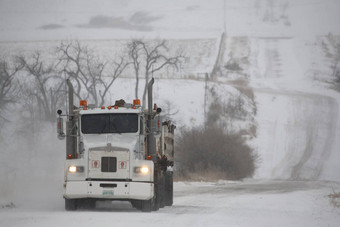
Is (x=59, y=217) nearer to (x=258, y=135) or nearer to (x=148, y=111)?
(x=148, y=111)

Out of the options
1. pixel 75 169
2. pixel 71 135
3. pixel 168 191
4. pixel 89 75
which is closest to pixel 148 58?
pixel 89 75

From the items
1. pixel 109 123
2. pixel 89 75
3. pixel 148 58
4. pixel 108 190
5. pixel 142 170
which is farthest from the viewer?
pixel 89 75

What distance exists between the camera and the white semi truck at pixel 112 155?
2180 cm

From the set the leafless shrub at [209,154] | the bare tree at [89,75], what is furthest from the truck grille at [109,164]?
the bare tree at [89,75]

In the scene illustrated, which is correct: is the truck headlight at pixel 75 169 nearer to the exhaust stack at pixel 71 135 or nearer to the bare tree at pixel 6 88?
the exhaust stack at pixel 71 135

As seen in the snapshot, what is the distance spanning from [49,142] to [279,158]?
2390 cm

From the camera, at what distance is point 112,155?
2189 centimetres

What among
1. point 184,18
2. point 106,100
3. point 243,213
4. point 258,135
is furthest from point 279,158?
point 184,18

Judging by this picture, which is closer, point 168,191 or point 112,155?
point 112,155

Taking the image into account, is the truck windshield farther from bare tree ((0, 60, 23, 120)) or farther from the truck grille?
bare tree ((0, 60, 23, 120))

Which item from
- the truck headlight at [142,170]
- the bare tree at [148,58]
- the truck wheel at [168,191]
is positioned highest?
the bare tree at [148,58]

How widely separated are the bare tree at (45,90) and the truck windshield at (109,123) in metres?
44.9

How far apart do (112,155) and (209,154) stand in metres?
31.7

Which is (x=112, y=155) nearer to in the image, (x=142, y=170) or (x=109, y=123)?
(x=142, y=170)
